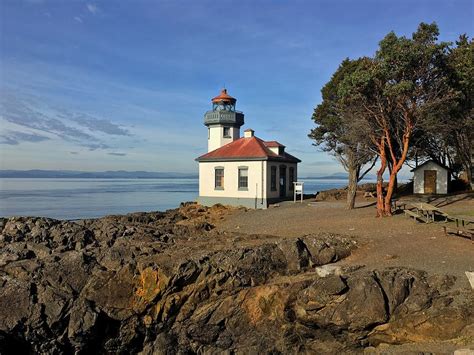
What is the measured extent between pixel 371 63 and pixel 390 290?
472 inches

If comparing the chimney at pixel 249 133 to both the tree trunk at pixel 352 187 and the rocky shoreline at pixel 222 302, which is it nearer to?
the tree trunk at pixel 352 187

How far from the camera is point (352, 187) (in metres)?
23.8

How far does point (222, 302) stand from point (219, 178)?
18415 millimetres

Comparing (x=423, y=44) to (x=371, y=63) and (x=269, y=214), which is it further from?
(x=269, y=214)

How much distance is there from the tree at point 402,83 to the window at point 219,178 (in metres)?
11.7

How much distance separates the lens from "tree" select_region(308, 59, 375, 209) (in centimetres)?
2139

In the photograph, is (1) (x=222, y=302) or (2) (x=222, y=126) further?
(2) (x=222, y=126)

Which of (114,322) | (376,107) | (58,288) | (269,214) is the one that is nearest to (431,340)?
(114,322)

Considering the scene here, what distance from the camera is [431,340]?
815cm

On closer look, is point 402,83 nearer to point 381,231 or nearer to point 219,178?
point 381,231

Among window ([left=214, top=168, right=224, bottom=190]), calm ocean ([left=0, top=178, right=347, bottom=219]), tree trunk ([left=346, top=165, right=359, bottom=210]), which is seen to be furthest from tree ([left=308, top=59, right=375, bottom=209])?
calm ocean ([left=0, top=178, right=347, bottom=219])

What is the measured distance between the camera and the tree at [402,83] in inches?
667

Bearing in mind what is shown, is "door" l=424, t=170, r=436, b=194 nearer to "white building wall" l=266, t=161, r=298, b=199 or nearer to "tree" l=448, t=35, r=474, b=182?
"tree" l=448, t=35, r=474, b=182

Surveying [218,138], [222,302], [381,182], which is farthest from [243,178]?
[222,302]
